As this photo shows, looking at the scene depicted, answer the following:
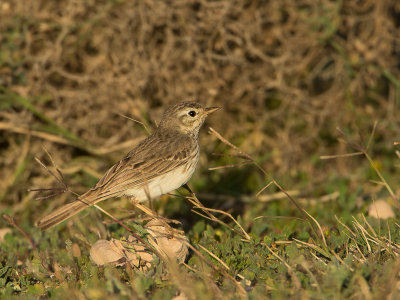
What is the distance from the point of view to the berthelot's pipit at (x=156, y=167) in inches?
207

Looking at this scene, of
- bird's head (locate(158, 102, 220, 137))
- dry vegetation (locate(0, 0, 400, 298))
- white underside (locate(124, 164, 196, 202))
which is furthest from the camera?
dry vegetation (locate(0, 0, 400, 298))

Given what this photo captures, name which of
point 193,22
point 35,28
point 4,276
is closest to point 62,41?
point 35,28

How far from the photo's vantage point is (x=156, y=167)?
5477 mm

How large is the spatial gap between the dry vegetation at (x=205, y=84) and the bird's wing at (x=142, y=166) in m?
1.39

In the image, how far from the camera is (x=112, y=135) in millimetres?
7832

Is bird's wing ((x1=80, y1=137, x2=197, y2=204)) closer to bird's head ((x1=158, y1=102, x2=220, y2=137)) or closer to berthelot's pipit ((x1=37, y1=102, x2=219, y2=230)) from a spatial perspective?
berthelot's pipit ((x1=37, y1=102, x2=219, y2=230))

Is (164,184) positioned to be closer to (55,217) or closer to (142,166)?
(142,166)

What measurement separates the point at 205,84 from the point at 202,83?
0.13 feet

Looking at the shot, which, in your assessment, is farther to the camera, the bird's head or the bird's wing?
the bird's head

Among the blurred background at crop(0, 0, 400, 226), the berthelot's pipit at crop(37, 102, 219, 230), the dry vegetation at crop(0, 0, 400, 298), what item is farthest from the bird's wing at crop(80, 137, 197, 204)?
the blurred background at crop(0, 0, 400, 226)

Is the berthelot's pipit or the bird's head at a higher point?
the bird's head

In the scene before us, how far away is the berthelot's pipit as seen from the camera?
525cm

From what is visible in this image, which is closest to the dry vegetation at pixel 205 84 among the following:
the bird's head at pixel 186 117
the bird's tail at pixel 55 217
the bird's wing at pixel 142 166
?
the bird's head at pixel 186 117

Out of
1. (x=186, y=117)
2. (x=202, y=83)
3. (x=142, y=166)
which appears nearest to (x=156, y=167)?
(x=142, y=166)
